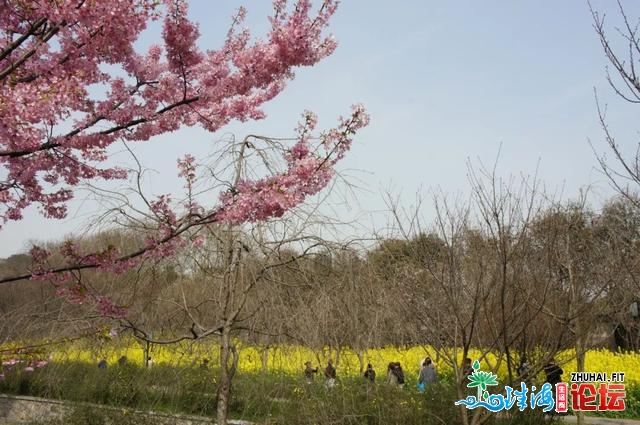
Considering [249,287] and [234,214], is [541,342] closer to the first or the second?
[249,287]

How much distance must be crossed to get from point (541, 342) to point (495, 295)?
2.16 meters

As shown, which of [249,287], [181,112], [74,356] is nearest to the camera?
[181,112]

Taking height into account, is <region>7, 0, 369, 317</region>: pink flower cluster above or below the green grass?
above

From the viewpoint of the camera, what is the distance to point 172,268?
7.01 m

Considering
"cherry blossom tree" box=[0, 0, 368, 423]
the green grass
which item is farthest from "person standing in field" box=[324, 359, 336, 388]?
"cherry blossom tree" box=[0, 0, 368, 423]

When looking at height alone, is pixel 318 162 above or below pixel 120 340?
above

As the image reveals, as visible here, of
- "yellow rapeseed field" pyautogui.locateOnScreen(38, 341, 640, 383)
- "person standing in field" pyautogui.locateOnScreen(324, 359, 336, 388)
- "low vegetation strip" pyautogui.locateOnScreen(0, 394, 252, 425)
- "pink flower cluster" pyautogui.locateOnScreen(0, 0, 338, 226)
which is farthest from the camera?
"low vegetation strip" pyautogui.locateOnScreen(0, 394, 252, 425)

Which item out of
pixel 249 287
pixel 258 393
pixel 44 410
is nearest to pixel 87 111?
pixel 249 287

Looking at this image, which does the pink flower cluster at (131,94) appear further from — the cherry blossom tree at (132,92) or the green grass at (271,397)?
the green grass at (271,397)

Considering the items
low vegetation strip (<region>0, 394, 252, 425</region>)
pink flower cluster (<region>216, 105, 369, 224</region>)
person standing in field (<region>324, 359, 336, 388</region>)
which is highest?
pink flower cluster (<region>216, 105, 369, 224</region>)

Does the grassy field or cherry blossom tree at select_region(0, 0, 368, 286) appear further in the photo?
the grassy field

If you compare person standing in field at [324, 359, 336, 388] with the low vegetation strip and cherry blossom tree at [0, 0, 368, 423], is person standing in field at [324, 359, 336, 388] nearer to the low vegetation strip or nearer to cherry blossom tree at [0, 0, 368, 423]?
the low vegetation strip

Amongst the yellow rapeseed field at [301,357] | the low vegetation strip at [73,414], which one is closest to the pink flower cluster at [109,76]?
the yellow rapeseed field at [301,357]

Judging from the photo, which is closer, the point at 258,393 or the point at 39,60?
the point at 39,60
